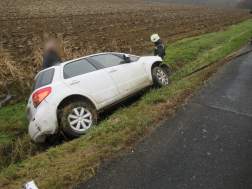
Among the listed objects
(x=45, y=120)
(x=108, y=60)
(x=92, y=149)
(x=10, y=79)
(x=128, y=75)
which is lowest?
(x=92, y=149)

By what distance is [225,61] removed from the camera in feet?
23.3

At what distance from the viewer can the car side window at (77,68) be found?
4.06 metres

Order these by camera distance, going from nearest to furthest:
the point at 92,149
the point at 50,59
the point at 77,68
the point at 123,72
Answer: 1. the point at 92,149
2. the point at 77,68
3. the point at 123,72
4. the point at 50,59

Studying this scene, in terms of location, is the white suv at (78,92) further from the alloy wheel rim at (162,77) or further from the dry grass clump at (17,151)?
the alloy wheel rim at (162,77)

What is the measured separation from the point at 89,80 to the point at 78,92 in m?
0.39

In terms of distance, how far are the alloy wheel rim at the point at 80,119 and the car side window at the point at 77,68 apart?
2.62ft

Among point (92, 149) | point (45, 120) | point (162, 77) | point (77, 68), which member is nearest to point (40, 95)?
point (45, 120)

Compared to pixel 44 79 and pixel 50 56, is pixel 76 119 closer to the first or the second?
pixel 44 79

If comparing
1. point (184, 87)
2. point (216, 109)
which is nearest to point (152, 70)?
point (184, 87)

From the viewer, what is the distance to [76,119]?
3.74 metres

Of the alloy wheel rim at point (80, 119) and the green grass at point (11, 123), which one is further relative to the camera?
the green grass at point (11, 123)

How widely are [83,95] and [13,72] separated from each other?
416 cm

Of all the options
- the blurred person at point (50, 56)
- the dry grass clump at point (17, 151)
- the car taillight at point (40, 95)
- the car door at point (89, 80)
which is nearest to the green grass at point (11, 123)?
the dry grass clump at point (17, 151)

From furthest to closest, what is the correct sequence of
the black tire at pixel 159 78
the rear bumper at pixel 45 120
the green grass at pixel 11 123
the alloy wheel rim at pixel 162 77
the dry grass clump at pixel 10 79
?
the dry grass clump at pixel 10 79 → the alloy wheel rim at pixel 162 77 → the black tire at pixel 159 78 → the green grass at pixel 11 123 → the rear bumper at pixel 45 120
